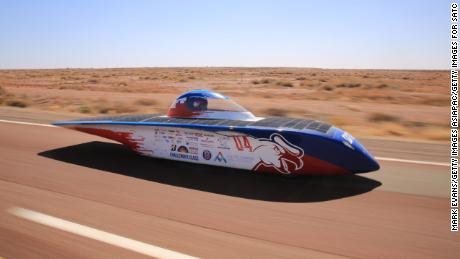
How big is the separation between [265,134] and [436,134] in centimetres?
767

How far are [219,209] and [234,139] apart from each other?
63.4 inches

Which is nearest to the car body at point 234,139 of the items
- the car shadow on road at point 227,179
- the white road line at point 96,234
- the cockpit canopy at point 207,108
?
Result: the cockpit canopy at point 207,108

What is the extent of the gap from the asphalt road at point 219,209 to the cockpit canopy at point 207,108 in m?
1.04

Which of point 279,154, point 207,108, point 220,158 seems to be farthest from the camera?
point 207,108

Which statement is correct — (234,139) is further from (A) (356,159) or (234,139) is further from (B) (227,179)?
(A) (356,159)

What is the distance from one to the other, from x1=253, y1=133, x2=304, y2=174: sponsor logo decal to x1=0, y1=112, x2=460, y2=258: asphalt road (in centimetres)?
31

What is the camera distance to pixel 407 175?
22.3 feet

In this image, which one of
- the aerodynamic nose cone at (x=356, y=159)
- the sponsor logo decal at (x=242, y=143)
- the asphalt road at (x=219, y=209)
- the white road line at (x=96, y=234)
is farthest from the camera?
the sponsor logo decal at (x=242, y=143)

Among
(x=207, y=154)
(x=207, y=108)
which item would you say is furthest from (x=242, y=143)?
(x=207, y=108)

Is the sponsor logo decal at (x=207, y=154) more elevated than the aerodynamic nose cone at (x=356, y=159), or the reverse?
the aerodynamic nose cone at (x=356, y=159)

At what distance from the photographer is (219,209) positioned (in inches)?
206

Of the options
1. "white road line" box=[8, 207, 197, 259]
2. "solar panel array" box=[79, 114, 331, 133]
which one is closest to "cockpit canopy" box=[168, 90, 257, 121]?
"solar panel array" box=[79, 114, 331, 133]

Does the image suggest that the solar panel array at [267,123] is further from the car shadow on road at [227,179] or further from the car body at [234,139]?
the car shadow on road at [227,179]

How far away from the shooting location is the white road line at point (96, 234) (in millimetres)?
3987
